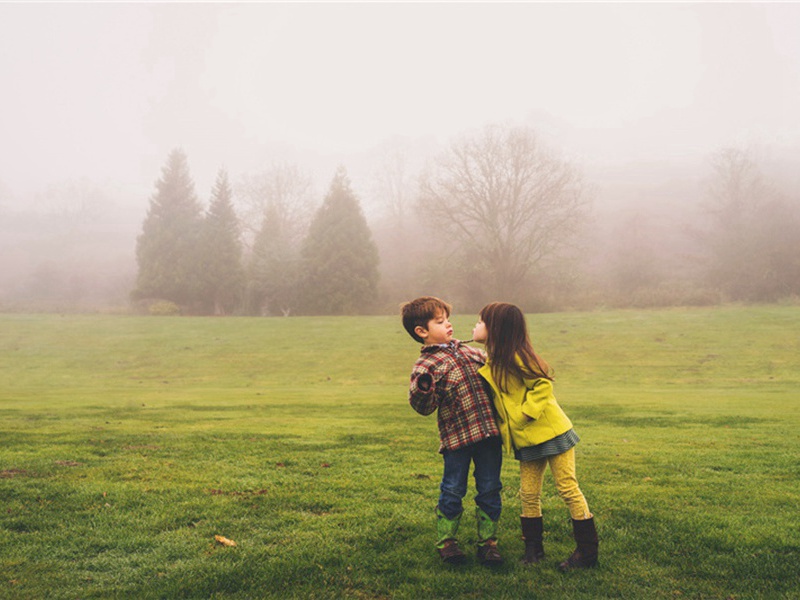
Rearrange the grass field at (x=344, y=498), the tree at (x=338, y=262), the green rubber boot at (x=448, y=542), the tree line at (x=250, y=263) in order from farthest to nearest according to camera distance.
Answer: the tree line at (x=250, y=263), the tree at (x=338, y=262), the green rubber boot at (x=448, y=542), the grass field at (x=344, y=498)

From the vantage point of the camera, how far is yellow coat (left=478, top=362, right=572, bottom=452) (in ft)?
13.3

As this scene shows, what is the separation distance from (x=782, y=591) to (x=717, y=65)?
444 feet

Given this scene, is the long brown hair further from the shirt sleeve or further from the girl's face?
the shirt sleeve

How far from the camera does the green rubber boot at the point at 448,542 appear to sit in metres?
4.16

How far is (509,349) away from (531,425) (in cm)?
57

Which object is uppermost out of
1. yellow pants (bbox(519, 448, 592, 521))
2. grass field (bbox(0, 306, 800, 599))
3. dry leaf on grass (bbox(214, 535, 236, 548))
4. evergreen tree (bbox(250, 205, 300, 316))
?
evergreen tree (bbox(250, 205, 300, 316))

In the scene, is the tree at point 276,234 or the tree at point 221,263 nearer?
the tree at point 276,234

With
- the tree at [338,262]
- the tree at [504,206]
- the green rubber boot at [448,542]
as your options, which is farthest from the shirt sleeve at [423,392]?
the tree at [338,262]

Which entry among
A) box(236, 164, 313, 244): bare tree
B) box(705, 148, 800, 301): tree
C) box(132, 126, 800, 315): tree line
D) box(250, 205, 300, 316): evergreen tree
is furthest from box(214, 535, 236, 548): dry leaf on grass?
box(236, 164, 313, 244): bare tree

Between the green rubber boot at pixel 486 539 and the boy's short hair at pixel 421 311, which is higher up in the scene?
the boy's short hair at pixel 421 311

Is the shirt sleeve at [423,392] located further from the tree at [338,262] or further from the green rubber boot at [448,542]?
the tree at [338,262]

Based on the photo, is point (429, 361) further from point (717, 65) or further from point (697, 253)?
point (717, 65)

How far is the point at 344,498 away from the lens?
231 inches

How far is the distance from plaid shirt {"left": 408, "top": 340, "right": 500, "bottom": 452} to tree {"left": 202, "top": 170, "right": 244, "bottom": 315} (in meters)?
43.9
